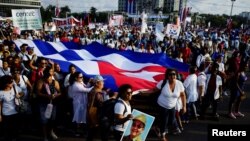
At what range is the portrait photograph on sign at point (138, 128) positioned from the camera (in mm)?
5066

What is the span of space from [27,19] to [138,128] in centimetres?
974

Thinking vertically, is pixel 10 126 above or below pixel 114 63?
below

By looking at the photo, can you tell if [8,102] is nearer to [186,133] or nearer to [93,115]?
[93,115]

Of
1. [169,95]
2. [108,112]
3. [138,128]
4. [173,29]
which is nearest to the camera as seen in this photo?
[138,128]

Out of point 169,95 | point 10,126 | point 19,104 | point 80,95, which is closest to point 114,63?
point 80,95

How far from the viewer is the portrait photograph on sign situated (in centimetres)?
507

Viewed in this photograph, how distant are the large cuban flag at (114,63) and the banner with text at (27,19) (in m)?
2.08

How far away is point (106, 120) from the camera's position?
5797 mm

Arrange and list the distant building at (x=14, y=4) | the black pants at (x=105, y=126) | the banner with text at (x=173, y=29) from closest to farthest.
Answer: the black pants at (x=105, y=126) < the banner with text at (x=173, y=29) < the distant building at (x=14, y=4)

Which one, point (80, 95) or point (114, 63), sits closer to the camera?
point (80, 95)

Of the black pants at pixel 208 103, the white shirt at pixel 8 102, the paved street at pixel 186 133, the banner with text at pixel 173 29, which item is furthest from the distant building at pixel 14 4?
the white shirt at pixel 8 102

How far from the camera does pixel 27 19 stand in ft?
45.1

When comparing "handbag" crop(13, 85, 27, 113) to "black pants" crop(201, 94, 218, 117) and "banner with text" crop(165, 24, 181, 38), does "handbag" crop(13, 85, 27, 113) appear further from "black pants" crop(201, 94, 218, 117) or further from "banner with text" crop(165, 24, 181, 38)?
"banner with text" crop(165, 24, 181, 38)

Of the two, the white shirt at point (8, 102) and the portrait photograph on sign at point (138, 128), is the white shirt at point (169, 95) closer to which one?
the portrait photograph on sign at point (138, 128)
